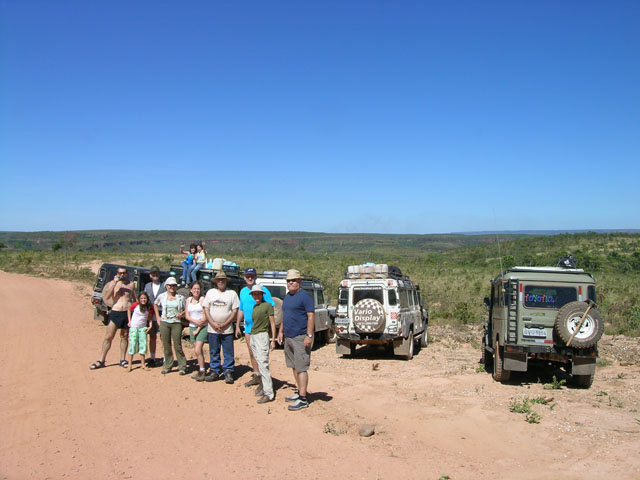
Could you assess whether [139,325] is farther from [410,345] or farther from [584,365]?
[584,365]

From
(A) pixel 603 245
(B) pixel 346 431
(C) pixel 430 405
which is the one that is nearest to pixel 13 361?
(B) pixel 346 431

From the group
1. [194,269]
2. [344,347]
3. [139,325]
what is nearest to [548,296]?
[344,347]

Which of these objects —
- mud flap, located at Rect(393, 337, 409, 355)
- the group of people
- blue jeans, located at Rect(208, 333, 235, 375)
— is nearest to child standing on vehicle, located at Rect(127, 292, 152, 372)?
the group of people

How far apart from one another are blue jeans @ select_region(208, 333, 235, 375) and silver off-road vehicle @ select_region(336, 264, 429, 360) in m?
4.71

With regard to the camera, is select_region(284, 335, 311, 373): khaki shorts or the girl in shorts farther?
the girl in shorts

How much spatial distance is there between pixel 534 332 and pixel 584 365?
1.01m

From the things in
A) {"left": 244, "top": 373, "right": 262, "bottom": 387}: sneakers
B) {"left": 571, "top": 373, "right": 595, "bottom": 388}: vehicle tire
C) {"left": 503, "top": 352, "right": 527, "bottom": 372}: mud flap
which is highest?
{"left": 503, "top": 352, "right": 527, "bottom": 372}: mud flap

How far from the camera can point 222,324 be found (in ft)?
30.4

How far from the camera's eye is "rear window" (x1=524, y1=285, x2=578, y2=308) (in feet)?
34.6

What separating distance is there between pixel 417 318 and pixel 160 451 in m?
10.2

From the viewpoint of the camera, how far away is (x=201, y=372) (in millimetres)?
9742

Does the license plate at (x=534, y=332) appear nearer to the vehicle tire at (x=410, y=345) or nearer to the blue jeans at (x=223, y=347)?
the vehicle tire at (x=410, y=345)

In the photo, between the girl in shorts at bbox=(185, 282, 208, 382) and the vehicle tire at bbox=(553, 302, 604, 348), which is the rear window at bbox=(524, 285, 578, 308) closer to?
the vehicle tire at bbox=(553, 302, 604, 348)

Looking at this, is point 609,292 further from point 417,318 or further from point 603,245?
point 603,245
